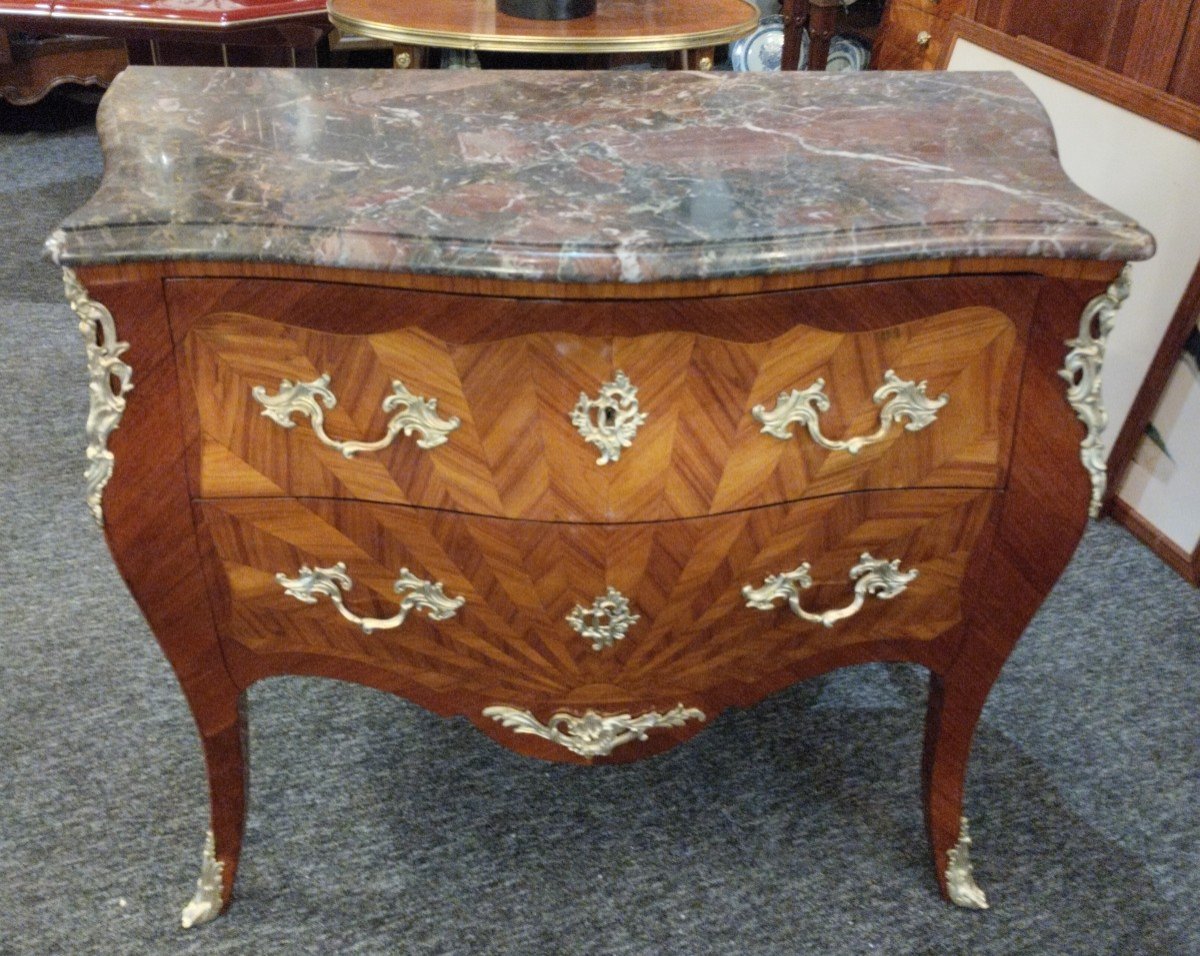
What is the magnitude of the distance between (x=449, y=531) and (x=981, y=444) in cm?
47

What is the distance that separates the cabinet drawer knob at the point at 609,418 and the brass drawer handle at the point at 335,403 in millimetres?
104

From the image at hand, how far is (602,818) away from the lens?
137cm

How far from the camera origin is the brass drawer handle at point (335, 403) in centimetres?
89

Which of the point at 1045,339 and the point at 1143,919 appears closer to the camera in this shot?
the point at 1045,339

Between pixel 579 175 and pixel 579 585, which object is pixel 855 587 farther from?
pixel 579 175

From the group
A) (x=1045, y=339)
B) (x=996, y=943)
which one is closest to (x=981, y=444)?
(x=1045, y=339)

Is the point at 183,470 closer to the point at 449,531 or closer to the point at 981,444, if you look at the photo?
the point at 449,531

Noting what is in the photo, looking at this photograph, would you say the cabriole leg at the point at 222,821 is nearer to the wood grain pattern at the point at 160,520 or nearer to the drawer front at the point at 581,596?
the wood grain pattern at the point at 160,520

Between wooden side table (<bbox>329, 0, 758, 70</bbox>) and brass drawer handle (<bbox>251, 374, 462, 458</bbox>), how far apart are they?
118 cm

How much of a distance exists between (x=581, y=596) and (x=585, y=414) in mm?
183

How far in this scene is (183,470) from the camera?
3.03 feet

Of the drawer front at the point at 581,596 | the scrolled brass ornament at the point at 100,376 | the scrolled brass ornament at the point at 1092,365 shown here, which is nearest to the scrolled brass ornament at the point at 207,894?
the drawer front at the point at 581,596

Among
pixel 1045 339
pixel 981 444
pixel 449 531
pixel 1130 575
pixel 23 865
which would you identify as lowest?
pixel 23 865

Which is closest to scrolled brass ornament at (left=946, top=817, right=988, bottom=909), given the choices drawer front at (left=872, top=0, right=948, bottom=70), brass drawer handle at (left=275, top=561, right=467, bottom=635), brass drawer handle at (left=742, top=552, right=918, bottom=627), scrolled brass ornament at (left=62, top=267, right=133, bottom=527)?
brass drawer handle at (left=742, top=552, right=918, bottom=627)
